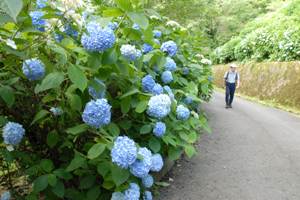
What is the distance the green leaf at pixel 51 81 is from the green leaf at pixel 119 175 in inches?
24.0

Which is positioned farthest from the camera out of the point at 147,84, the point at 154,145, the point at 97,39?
the point at 154,145

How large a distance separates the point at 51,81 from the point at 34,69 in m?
0.19

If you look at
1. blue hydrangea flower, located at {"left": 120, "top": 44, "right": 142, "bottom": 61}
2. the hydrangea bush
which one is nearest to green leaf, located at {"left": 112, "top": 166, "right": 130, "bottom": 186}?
the hydrangea bush

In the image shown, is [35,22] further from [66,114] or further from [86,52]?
[66,114]

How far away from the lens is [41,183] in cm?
256

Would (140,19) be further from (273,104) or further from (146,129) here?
(273,104)

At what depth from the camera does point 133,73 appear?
2.75 metres

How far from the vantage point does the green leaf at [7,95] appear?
2.21 m

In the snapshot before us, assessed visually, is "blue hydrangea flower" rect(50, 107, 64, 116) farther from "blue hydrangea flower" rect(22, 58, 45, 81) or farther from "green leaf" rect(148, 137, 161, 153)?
"green leaf" rect(148, 137, 161, 153)

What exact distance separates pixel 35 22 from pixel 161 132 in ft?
4.35

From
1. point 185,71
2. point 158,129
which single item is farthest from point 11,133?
point 185,71

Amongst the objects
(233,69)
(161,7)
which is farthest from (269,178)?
(161,7)

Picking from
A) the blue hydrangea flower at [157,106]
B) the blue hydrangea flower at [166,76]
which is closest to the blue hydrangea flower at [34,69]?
the blue hydrangea flower at [157,106]

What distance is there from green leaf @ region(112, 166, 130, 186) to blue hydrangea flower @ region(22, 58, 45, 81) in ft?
2.29
